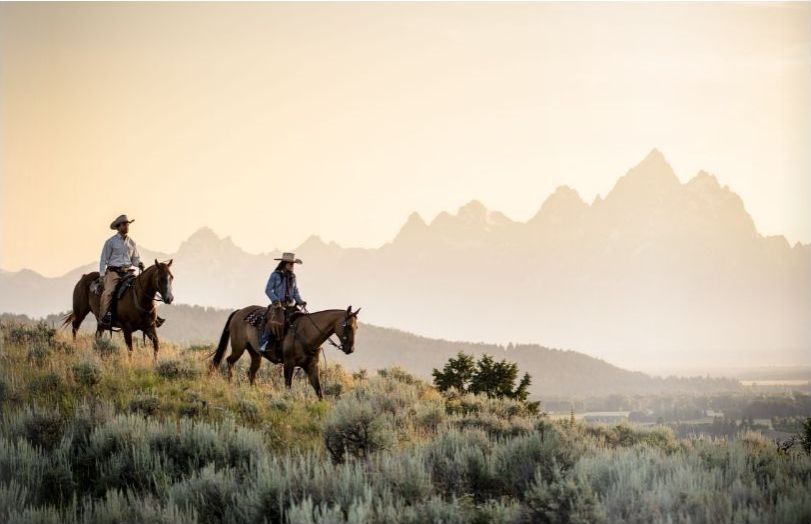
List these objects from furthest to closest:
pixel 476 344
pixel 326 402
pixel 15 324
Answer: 1. pixel 476 344
2. pixel 15 324
3. pixel 326 402

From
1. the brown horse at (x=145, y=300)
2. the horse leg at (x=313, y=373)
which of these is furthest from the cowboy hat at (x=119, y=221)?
the horse leg at (x=313, y=373)

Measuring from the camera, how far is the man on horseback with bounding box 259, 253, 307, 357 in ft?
57.3


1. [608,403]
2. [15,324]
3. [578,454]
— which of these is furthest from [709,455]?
[608,403]

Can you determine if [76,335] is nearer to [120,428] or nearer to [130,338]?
[130,338]

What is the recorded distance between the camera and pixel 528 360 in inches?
6639

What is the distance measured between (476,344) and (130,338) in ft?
478

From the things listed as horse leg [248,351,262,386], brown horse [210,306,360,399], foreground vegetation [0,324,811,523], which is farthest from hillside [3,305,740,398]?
foreground vegetation [0,324,811,523]

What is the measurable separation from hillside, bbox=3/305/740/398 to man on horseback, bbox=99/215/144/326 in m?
124

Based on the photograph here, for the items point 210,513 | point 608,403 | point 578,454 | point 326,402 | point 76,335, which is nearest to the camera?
point 210,513

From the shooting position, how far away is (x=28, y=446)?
436 inches

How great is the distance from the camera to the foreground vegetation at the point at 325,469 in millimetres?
8062

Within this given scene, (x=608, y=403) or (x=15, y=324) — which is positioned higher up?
(x=15, y=324)

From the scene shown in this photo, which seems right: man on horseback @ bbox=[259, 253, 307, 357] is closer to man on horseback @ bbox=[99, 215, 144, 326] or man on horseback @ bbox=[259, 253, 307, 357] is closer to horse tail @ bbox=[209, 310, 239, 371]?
horse tail @ bbox=[209, 310, 239, 371]

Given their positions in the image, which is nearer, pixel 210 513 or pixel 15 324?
pixel 210 513
